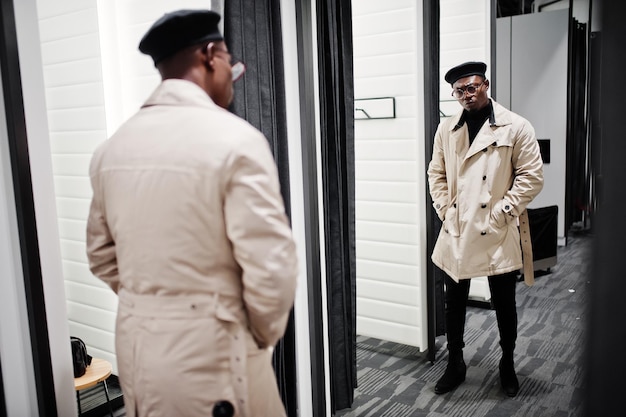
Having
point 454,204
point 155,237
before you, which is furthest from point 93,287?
point 454,204

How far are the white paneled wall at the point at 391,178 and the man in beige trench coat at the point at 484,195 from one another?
1.13 feet

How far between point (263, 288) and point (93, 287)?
1550 mm

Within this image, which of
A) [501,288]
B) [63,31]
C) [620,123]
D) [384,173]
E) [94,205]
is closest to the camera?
[620,123]

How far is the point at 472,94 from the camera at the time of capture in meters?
2.30

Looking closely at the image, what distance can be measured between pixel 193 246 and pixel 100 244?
0.31m

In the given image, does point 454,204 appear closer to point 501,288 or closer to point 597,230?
point 501,288

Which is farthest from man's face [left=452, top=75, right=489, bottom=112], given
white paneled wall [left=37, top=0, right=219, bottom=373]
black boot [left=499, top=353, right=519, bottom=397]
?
white paneled wall [left=37, top=0, right=219, bottom=373]

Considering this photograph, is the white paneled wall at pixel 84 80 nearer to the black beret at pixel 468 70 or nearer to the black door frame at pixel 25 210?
the black door frame at pixel 25 210

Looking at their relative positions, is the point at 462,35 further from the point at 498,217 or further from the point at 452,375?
the point at 452,375

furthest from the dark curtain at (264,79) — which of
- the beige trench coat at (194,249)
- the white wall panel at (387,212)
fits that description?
the white wall panel at (387,212)

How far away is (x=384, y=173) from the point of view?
9.48ft

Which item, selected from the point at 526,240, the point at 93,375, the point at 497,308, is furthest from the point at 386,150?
the point at 93,375

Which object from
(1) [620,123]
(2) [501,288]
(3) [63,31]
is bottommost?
(2) [501,288]

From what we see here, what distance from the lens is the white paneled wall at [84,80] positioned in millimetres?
2174
